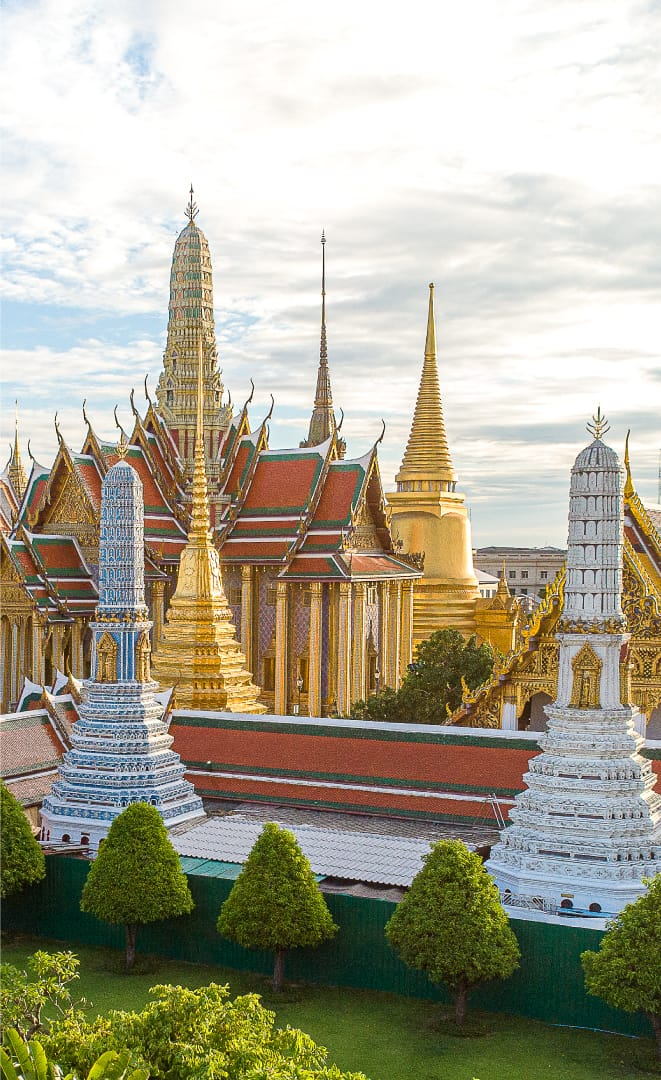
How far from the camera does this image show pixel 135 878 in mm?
12969

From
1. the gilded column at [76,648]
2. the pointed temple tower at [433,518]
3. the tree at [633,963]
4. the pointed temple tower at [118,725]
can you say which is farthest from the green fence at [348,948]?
the pointed temple tower at [433,518]

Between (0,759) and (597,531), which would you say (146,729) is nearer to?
(0,759)

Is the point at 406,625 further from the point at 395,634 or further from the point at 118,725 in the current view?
the point at 118,725

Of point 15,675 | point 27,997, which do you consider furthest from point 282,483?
point 27,997

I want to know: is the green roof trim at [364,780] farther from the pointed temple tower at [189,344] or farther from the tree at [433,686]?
the pointed temple tower at [189,344]

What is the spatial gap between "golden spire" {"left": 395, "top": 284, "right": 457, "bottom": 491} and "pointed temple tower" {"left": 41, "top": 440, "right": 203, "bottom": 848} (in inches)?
853

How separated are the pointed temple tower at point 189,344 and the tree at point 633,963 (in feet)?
82.1

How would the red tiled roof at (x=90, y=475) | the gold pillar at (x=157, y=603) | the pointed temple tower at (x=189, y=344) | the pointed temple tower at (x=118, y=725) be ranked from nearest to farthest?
1. the pointed temple tower at (x=118, y=725)
2. the red tiled roof at (x=90, y=475)
3. the gold pillar at (x=157, y=603)
4. the pointed temple tower at (x=189, y=344)

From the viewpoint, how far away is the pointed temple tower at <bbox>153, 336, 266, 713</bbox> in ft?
73.8

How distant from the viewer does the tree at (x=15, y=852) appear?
13.7m

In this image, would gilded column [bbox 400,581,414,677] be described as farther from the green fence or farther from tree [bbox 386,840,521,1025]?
tree [bbox 386,840,521,1025]

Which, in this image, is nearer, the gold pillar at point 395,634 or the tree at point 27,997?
the tree at point 27,997

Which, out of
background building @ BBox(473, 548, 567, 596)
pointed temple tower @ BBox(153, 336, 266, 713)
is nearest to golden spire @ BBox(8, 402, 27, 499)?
pointed temple tower @ BBox(153, 336, 266, 713)

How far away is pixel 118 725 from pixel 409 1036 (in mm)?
6591
